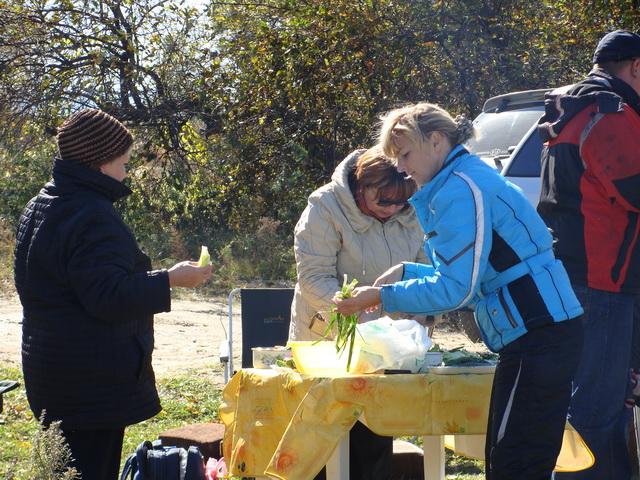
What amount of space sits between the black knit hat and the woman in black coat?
1.80 metres

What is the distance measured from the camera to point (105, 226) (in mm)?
3285

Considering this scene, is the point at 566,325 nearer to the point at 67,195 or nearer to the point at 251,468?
the point at 251,468

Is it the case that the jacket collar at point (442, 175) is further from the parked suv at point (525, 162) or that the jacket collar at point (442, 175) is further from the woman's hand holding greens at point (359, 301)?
the parked suv at point (525, 162)

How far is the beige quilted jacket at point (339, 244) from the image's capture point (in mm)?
4285

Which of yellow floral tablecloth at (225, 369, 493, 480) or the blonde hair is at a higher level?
the blonde hair

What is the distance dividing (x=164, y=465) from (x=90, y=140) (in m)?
1.22

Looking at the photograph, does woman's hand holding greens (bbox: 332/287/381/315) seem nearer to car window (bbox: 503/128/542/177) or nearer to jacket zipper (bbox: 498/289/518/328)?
jacket zipper (bbox: 498/289/518/328)

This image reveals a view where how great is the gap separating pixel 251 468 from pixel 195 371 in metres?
4.65

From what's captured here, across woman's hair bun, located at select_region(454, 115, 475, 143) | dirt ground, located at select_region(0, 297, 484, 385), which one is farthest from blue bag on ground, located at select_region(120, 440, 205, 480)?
dirt ground, located at select_region(0, 297, 484, 385)

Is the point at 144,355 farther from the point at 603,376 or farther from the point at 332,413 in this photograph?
the point at 603,376

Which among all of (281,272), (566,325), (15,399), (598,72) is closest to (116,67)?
(281,272)

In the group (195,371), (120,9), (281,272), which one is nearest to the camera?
(195,371)

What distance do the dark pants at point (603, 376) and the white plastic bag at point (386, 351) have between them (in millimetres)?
680

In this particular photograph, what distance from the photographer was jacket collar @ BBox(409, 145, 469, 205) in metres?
3.10
